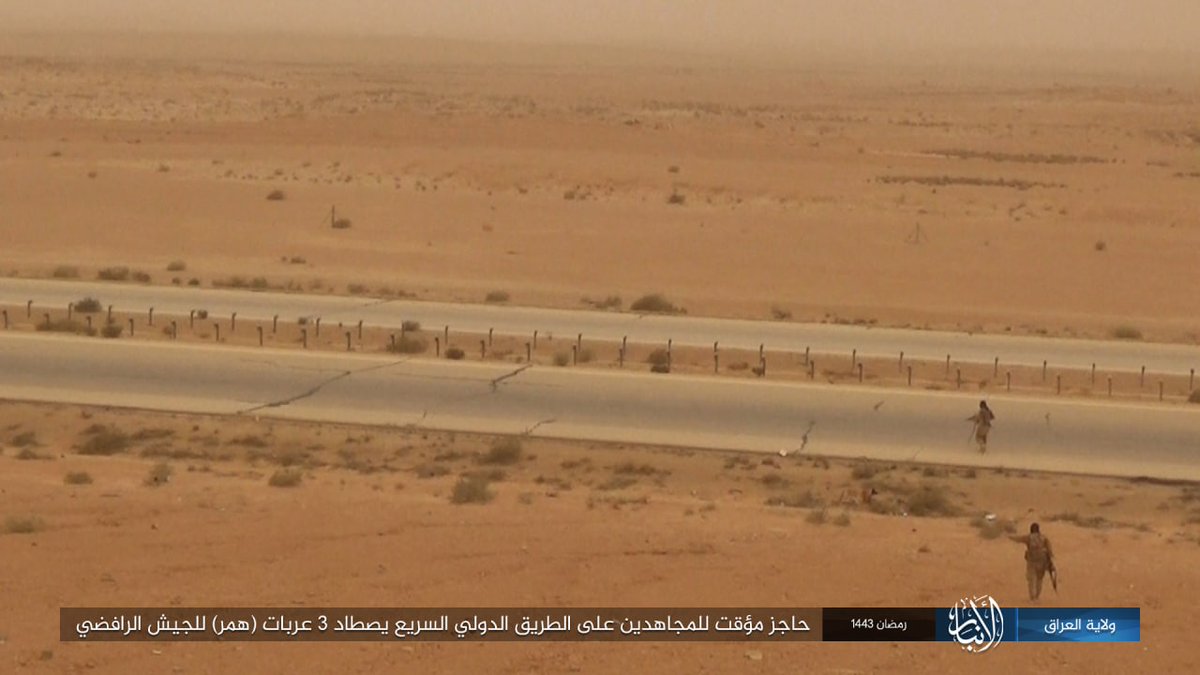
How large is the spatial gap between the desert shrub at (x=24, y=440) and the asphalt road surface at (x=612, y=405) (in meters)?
1.60

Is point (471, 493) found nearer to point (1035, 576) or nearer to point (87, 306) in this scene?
point (1035, 576)

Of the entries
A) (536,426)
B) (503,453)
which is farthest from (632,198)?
(503,453)

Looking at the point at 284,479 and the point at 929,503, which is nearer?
the point at 284,479

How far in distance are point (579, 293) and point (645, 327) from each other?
6.96m

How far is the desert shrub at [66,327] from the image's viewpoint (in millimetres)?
28094

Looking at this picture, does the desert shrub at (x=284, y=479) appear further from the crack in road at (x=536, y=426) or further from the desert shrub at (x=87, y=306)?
the desert shrub at (x=87, y=306)

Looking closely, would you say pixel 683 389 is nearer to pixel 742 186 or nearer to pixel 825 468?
pixel 825 468

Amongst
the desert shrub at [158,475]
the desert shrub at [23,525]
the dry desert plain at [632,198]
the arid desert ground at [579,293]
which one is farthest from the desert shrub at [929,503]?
the dry desert plain at [632,198]

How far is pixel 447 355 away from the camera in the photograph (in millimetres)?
26875

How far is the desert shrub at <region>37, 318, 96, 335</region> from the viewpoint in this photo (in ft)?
92.2

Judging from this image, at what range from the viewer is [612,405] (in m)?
23.4

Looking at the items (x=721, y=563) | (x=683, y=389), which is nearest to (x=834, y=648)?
(x=721, y=563)

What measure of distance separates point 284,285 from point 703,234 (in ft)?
46.1

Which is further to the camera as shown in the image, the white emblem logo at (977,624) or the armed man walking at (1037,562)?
the armed man walking at (1037,562)
